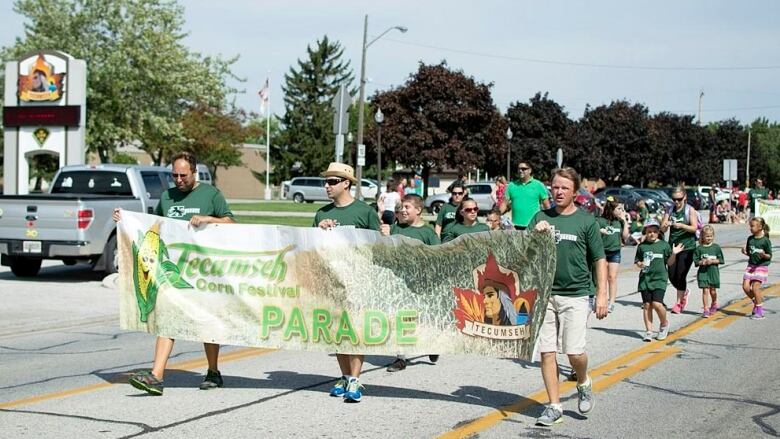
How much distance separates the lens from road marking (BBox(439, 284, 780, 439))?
268 inches

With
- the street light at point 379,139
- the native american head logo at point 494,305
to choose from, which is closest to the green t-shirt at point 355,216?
the native american head logo at point 494,305

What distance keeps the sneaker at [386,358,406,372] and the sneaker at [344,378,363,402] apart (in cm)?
160

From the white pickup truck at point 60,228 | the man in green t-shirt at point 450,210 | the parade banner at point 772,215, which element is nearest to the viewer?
the man in green t-shirt at point 450,210

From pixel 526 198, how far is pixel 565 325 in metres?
7.14

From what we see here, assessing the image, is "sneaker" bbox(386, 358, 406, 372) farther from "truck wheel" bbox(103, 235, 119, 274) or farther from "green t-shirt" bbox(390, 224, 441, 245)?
"truck wheel" bbox(103, 235, 119, 274)

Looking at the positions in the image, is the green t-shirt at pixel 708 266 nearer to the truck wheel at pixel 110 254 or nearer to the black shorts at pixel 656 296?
the black shorts at pixel 656 296

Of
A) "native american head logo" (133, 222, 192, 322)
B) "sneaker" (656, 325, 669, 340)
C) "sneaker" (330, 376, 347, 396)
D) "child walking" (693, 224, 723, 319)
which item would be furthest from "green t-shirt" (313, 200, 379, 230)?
"child walking" (693, 224, 723, 319)

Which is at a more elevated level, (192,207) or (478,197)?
(192,207)

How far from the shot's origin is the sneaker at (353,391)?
7.38 meters

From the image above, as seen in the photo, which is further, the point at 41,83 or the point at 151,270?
the point at 41,83

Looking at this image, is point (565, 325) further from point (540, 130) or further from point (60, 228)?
point (540, 130)

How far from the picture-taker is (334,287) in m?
7.59

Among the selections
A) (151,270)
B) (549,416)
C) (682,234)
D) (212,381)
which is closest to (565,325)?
(549,416)

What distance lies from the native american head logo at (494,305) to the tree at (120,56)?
1624 inches
